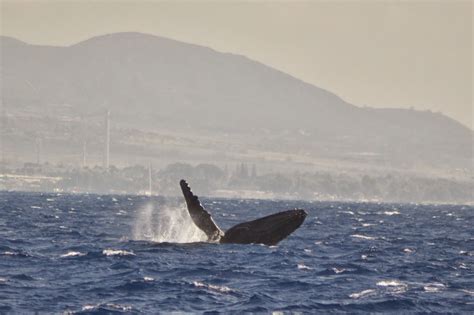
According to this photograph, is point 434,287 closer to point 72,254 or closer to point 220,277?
point 220,277

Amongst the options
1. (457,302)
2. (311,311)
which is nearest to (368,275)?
(457,302)

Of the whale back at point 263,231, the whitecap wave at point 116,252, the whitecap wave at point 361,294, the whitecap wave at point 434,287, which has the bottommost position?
the whitecap wave at point 361,294

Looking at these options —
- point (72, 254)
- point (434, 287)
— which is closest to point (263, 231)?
point (72, 254)

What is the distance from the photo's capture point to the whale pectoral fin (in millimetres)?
39688

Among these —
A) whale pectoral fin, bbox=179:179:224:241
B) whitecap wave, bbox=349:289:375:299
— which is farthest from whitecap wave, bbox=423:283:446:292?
whale pectoral fin, bbox=179:179:224:241

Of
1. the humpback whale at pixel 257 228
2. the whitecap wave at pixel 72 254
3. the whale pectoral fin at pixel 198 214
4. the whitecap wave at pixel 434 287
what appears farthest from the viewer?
the whitecap wave at pixel 72 254

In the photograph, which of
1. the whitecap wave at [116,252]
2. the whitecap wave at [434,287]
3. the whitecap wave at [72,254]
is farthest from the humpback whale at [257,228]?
the whitecap wave at [434,287]

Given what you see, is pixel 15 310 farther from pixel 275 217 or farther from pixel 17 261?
pixel 275 217

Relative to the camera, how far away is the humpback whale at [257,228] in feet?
134

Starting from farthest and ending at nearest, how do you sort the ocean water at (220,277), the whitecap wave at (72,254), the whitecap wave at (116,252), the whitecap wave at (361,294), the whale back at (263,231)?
1. the whale back at (263,231)
2. the whitecap wave at (116,252)
3. the whitecap wave at (72,254)
4. the whitecap wave at (361,294)
5. the ocean water at (220,277)

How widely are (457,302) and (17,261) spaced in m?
15.2

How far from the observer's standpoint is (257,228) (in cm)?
4306

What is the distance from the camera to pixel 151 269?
37.0m

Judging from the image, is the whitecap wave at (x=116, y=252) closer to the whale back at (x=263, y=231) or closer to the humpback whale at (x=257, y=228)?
the humpback whale at (x=257, y=228)
